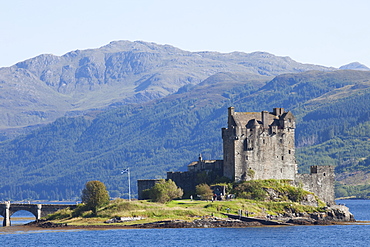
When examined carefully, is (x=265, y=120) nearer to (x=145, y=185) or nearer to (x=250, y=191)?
(x=250, y=191)

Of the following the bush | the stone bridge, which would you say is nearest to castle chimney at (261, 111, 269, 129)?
the bush

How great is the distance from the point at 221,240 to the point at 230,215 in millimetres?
17885

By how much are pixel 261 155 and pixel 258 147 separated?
4.87 ft

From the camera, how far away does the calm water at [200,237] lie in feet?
368

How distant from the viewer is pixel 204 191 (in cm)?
14162

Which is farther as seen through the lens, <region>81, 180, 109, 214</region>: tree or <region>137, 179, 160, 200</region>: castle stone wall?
<region>137, 179, 160, 200</region>: castle stone wall

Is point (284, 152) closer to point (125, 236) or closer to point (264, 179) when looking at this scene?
point (264, 179)

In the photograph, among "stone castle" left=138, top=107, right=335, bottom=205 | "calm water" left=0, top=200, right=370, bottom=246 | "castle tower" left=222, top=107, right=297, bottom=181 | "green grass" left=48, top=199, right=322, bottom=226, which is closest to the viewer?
"calm water" left=0, top=200, right=370, bottom=246

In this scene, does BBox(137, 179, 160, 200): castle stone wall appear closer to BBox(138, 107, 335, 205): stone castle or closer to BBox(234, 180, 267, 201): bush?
BBox(138, 107, 335, 205): stone castle

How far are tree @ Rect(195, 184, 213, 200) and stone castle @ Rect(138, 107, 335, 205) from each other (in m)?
4.55

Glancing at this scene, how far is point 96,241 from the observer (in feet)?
377

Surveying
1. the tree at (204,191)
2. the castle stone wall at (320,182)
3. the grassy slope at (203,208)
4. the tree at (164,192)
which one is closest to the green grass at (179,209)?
the grassy slope at (203,208)

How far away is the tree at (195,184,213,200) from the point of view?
462ft

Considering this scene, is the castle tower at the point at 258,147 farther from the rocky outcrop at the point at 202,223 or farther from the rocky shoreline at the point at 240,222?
the rocky outcrop at the point at 202,223
